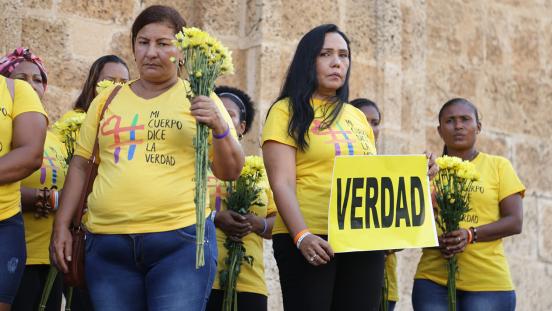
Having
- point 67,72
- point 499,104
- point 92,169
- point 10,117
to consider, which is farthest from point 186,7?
point 92,169

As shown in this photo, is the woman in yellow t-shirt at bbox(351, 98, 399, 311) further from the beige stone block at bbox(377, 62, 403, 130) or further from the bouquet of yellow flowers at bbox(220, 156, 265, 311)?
the bouquet of yellow flowers at bbox(220, 156, 265, 311)

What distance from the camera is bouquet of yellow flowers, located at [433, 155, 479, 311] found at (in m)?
6.68

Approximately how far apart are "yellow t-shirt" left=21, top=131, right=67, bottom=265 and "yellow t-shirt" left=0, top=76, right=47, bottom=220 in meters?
0.82

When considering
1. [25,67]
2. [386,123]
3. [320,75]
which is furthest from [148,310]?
[386,123]

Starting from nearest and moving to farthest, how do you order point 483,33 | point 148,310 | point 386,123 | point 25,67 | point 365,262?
point 148,310 → point 365,262 → point 25,67 → point 386,123 → point 483,33

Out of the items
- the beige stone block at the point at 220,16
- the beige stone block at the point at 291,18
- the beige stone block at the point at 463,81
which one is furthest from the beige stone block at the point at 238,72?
the beige stone block at the point at 463,81

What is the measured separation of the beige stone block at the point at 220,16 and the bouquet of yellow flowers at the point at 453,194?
2.19 meters

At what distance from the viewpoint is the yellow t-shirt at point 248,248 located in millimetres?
6113

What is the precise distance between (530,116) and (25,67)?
572 centimetres

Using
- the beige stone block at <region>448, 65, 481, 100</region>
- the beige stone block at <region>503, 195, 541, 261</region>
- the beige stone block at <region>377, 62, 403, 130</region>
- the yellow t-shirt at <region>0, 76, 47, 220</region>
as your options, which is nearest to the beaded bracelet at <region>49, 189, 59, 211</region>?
the yellow t-shirt at <region>0, 76, 47, 220</region>

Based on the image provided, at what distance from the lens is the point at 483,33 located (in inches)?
393

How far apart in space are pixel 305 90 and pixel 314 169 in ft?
1.41

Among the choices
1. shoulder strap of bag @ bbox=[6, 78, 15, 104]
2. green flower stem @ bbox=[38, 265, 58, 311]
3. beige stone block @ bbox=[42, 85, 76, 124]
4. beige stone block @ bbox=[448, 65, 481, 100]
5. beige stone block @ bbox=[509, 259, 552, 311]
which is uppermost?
beige stone block @ bbox=[448, 65, 481, 100]

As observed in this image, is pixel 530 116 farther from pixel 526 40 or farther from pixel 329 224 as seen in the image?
pixel 329 224
